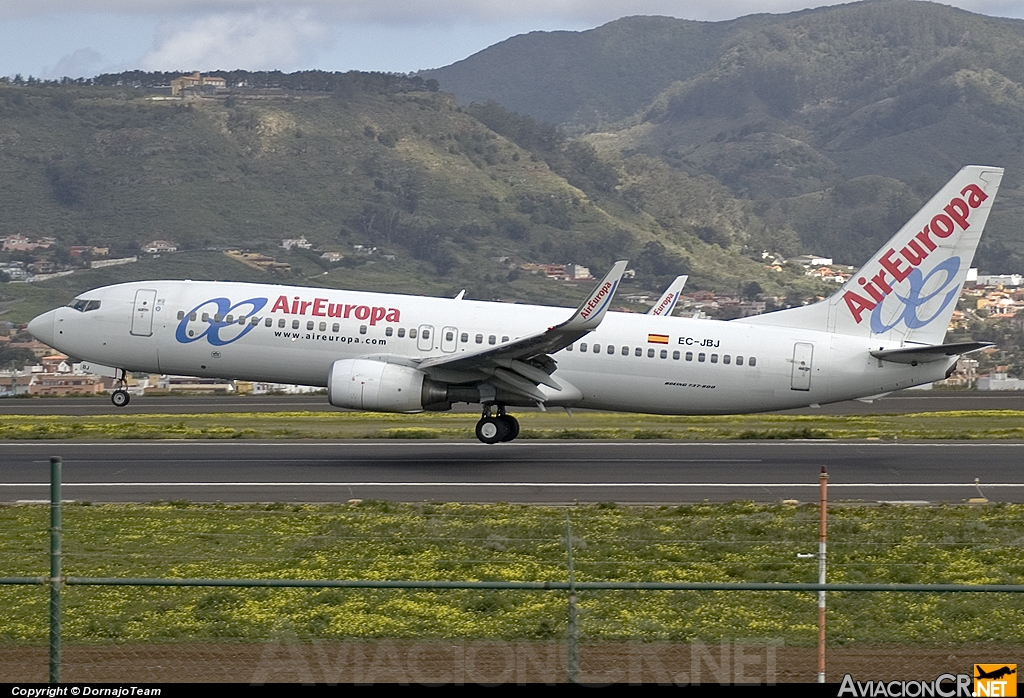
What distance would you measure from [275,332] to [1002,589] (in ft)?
78.1

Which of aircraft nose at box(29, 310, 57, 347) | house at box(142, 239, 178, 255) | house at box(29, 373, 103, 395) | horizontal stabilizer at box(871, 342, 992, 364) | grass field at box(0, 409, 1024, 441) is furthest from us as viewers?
house at box(142, 239, 178, 255)

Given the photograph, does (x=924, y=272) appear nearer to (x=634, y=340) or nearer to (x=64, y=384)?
(x=634, y=340)

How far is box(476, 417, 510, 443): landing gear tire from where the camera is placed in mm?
32844

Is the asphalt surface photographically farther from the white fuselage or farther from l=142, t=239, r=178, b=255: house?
l=142, t=239, r=178, b=255: house

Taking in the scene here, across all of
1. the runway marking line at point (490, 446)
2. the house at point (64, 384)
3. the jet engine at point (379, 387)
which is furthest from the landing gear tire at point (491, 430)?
the house at point (64, 384)

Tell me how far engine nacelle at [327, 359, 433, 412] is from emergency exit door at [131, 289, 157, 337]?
571cm

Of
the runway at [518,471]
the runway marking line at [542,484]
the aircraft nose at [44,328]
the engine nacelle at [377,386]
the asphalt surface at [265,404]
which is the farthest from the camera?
the asphalt surface at [265,404]

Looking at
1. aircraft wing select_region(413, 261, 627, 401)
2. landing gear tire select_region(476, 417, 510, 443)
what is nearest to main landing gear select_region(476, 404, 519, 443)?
landing gear tire select_region(476, 417, 510, 443)

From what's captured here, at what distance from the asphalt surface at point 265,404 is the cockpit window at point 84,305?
11444 mm

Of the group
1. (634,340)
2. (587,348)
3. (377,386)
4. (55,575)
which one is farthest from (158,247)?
(55,575)

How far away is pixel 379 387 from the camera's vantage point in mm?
30609

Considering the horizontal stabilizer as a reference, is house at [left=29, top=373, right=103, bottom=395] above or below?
below

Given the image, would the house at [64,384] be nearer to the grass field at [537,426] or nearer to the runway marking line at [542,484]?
the grass field at [537,426]

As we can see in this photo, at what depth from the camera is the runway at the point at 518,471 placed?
25828 mm
